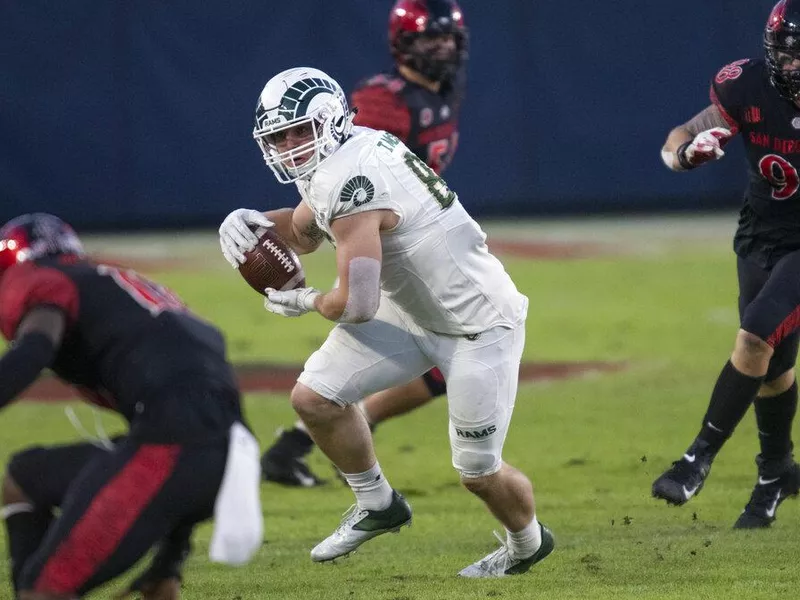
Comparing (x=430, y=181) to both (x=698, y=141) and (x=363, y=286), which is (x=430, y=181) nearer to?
(x=363, y=286)

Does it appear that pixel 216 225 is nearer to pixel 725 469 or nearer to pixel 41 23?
pixel 41 23

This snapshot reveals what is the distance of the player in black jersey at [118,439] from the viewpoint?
3.33 m

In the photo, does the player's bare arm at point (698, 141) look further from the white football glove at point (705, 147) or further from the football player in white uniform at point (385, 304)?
the football player in white uniform at point (385, 304)

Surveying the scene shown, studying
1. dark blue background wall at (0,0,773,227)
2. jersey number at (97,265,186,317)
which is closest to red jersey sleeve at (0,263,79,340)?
jersey number at (97,265,186,317)

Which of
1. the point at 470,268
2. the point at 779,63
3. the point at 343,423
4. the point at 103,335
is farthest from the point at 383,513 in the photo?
the point at 779,63

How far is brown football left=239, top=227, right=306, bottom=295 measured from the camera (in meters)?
4.55

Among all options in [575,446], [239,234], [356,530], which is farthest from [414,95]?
[356,530]

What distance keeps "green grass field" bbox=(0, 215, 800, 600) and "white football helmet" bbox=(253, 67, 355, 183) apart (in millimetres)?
1334

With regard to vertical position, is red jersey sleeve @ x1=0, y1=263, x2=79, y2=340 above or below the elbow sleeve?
above

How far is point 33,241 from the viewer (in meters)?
3.63

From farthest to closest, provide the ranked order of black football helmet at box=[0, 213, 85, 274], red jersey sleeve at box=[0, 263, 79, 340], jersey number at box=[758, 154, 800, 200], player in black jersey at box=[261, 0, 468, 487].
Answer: player in black jersey at box=[261, 0, 468, 487], jersey number at box=[758, 154, 800, 200], black football helmet at box=[0, 213, 85, 274], red jersey sleeve at box=[0, 263, 79, 340]

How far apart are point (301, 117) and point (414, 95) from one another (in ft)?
7.63

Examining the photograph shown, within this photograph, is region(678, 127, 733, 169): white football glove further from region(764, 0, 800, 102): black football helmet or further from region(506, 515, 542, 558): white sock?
region(506, 515, 542, 558): white sock

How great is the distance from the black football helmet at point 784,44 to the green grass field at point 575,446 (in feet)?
5.27
